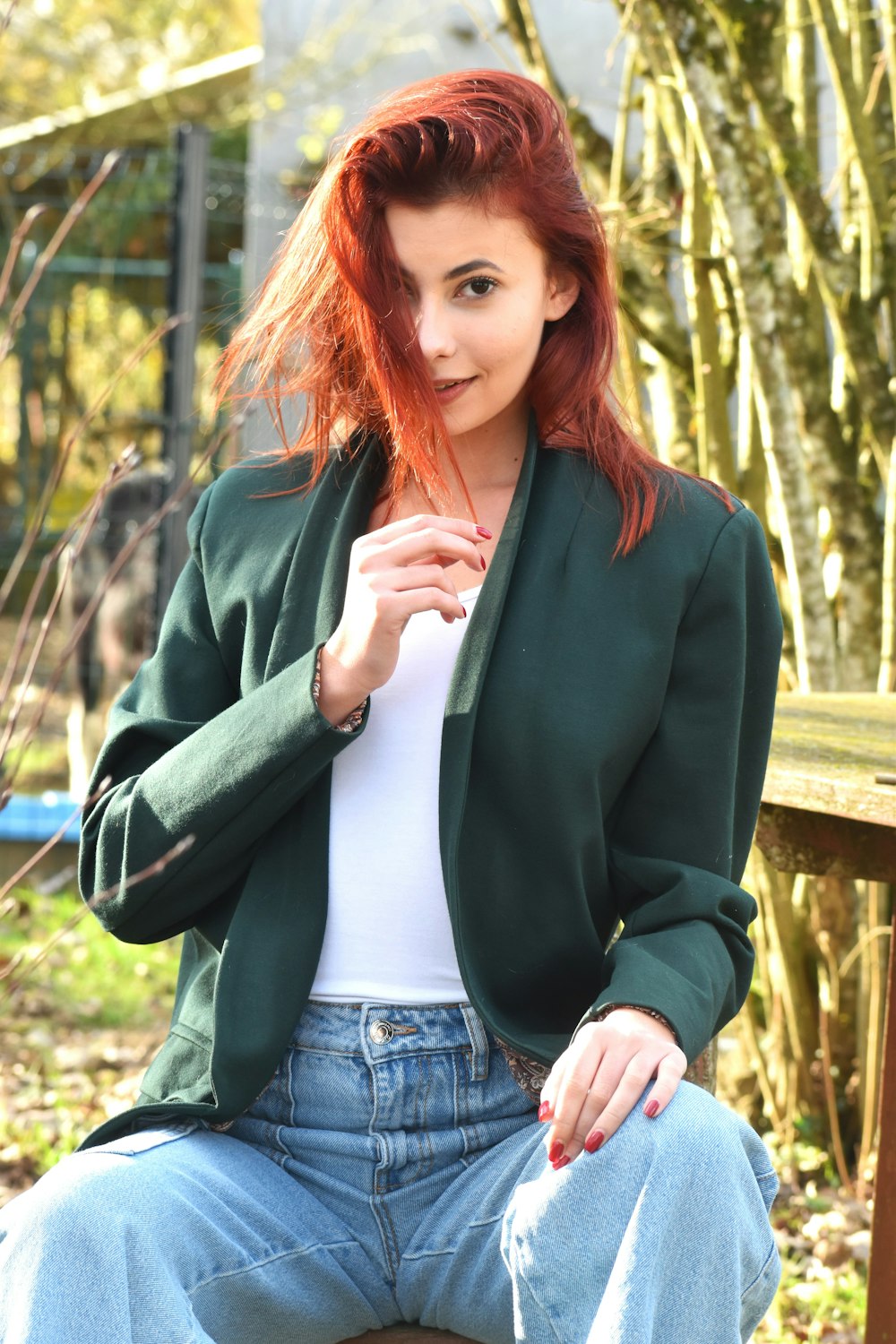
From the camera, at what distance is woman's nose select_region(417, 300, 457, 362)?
1721 mm

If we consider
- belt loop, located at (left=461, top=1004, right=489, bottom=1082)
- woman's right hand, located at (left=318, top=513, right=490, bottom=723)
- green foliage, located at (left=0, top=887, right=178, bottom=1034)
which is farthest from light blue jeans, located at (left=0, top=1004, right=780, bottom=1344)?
green foliage, located at (left=0, top=887, right=178, bottom=1034)

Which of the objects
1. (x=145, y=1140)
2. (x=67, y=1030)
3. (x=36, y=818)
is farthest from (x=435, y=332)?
(x=36, y=818)

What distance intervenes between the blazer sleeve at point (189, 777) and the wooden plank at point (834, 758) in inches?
22.2

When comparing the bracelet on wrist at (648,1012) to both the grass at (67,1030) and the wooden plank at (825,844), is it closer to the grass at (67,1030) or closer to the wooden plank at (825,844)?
the wooden plank at (825,844)

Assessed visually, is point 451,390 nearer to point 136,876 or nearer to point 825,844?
point 136,876

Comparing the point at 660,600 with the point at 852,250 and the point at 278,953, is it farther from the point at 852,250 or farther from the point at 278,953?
the point at 852,250

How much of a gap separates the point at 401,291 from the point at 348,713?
50 cm

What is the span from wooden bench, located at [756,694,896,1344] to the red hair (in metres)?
0.36

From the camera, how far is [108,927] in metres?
1.74

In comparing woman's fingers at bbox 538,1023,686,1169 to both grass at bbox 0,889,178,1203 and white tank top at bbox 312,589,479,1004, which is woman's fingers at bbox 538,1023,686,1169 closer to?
white tank top at bbox 312,589,479,1004

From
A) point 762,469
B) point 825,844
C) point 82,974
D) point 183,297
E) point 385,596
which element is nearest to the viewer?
point 385,596

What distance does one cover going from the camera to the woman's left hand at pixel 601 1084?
140cm

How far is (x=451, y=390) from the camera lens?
178cm

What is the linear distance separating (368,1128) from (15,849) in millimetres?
4355
